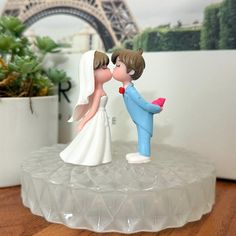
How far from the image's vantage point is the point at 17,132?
598 millimetres

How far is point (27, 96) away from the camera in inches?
24.7

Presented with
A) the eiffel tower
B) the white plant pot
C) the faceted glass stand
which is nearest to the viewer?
the faceted glass stand

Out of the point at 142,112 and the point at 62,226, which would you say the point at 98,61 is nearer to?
the point at 142,112

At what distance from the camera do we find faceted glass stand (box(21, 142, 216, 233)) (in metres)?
0.42

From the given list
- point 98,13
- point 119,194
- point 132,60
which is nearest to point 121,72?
point 132,60

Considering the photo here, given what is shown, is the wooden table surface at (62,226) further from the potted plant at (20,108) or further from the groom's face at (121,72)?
the groom's face at (121,72)

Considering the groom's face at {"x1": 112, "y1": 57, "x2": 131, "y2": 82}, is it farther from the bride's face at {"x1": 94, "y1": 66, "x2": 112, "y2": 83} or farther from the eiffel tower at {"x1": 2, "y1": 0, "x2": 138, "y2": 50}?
the eiffel tower at {"x1": 2, "y1": 0, "x2": 138, "y2": 50}

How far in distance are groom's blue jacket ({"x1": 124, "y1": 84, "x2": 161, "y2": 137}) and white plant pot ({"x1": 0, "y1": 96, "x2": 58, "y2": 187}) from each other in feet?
0.66

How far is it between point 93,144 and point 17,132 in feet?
0.57

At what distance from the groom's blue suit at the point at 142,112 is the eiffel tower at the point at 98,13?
288mm

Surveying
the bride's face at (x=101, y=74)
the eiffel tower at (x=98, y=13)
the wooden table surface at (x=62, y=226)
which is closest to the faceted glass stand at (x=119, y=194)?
the wooden table surface at (x=62, y=226)

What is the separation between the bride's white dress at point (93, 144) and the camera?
49 cm

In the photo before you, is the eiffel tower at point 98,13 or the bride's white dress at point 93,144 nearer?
the bride's white dress at point 93,144

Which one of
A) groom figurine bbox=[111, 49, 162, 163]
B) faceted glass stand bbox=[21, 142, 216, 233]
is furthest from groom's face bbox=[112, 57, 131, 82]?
faceted glass stand bbox=[21, 142, 216, 233]
